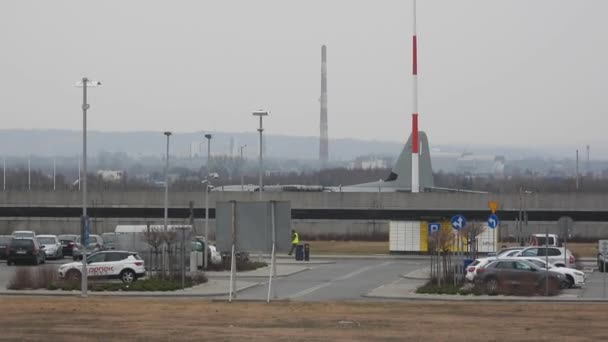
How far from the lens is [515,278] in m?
38.2

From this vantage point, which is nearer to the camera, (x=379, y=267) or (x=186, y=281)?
(x=186, y=281)

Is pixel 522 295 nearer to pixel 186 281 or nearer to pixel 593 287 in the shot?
pixel 593 287

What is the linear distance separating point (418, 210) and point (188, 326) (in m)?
63.3

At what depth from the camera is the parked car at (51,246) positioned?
62438 mm

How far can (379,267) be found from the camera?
186ft

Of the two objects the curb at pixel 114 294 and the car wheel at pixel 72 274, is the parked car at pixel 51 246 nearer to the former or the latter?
the car wheel at pixel 72 274

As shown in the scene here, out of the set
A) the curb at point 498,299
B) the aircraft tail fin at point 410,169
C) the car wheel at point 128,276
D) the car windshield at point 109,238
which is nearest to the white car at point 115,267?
the car wheel at point 128,276

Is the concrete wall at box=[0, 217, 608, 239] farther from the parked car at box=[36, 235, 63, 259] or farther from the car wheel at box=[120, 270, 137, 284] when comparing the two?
the car wheel at box=[120, 270, 137, 284]

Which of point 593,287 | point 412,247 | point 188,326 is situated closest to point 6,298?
point 188,326

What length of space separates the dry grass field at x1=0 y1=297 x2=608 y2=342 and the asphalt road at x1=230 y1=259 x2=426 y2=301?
16.3 ft

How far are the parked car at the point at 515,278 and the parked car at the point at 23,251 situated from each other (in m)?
25.8

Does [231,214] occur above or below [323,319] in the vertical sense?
above

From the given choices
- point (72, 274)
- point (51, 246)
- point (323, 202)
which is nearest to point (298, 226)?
point (323, 202)

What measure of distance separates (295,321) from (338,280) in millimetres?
19973
